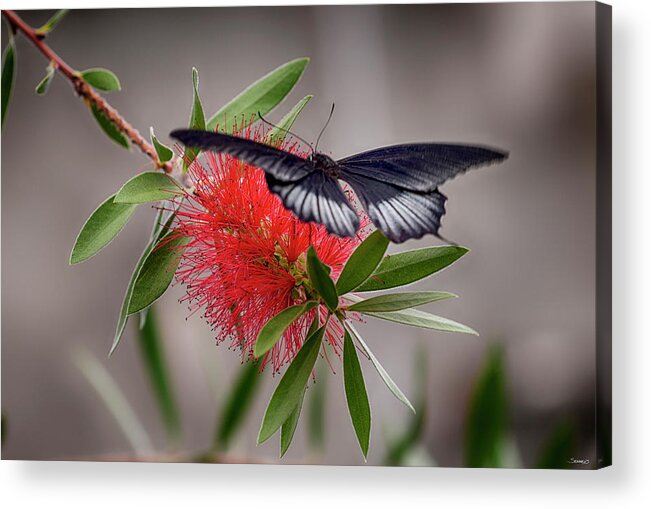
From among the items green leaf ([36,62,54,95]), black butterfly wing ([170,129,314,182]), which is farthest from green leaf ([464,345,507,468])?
green leaf ([36,62,54,95])

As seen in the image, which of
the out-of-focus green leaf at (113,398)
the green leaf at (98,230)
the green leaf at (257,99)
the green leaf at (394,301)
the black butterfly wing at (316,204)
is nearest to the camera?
the black butterfly wing at (316,204)

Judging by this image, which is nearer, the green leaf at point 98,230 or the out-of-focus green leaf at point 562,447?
the green leaf at point 98,230

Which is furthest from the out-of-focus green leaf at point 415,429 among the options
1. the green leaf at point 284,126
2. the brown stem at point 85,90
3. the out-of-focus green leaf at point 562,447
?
the brown stem at point 85,90

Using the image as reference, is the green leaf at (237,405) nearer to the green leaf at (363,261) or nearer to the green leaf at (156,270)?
the green leaf at (156,270)

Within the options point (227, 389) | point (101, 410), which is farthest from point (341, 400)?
point (101, 410)

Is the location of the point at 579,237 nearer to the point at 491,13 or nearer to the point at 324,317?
the point at 491,13

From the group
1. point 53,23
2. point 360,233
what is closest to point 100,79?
point 53,23

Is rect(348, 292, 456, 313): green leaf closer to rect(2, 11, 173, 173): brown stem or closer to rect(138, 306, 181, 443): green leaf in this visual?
rect(2, 11, 173, 173): brown stem
